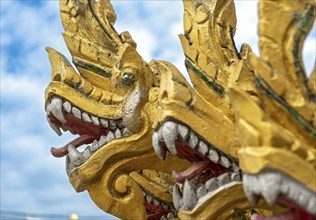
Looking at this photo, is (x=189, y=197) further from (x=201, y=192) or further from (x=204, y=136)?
(x=204, y=136)

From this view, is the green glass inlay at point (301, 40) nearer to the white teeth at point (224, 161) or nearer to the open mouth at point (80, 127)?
the white teeth at point (224, 161)

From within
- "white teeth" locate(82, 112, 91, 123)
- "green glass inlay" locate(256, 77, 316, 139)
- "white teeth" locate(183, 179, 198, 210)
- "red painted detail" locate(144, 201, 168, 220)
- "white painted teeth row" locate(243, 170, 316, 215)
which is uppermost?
"white teeth" locate(82, 112, 91, 123)

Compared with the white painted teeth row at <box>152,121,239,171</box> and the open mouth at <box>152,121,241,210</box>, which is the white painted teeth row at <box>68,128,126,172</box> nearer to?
the open mouth at <box>152,121,241,210</box>

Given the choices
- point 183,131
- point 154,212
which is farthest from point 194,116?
point 154,212

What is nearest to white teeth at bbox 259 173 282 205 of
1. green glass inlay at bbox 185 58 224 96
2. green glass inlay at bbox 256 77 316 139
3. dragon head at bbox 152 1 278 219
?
green glass inlay at bbox 256 77 316 139

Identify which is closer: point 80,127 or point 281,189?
point 281,189

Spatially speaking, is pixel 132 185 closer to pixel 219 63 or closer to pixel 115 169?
pixel 115 169

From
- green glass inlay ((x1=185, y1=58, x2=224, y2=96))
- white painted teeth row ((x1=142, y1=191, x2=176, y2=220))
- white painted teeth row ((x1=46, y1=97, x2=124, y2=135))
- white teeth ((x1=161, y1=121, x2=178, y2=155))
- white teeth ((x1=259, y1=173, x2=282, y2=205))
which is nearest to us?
white teeth ((x1=259, y1=173, x2=282, y2=205))

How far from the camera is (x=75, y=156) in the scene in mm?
4227

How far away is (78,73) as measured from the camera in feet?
14.1

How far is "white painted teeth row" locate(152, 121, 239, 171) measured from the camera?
126 inches

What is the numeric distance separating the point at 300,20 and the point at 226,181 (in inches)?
40.8

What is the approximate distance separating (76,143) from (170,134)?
1.33 metres

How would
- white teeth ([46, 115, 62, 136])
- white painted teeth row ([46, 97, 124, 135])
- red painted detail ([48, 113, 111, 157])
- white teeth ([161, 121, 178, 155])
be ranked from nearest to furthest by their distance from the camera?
white teeth ([161, 121, 178, 155]) < white painted teeth row ([46, 97, 124, 135]) < red painted detail ([48, 113, 111, 157]) < white teeth ([46, 115, 62, 136])
